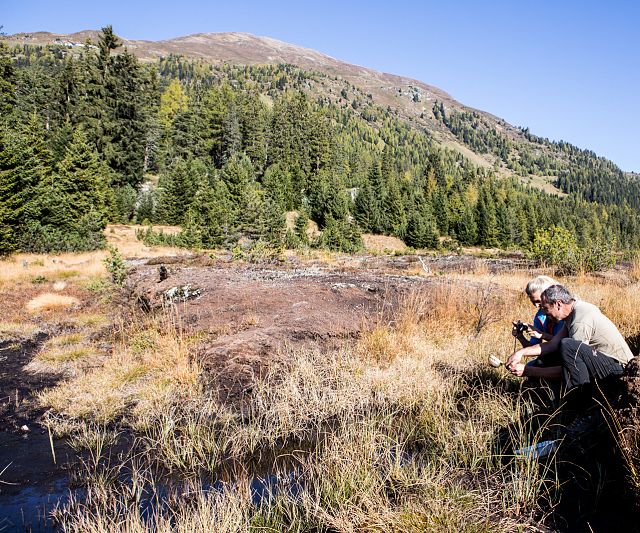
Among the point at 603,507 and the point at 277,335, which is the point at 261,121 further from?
the point at 603,507

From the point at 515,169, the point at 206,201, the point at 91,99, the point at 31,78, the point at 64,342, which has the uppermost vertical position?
the point at 515,169

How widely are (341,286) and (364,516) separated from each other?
7.45 metres

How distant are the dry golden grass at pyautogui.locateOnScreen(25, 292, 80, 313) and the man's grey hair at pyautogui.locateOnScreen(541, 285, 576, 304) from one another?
453 inches

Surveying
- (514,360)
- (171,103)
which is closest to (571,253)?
(514,360)

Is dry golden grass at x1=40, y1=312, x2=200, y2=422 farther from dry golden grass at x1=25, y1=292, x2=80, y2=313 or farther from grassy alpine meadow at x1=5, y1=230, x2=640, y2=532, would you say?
dry golden grass at x1=25, y1=292, x2=80, y2=313

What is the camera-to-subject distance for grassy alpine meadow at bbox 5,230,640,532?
2.81 metres

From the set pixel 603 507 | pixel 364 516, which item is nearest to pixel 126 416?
pixel 364 516

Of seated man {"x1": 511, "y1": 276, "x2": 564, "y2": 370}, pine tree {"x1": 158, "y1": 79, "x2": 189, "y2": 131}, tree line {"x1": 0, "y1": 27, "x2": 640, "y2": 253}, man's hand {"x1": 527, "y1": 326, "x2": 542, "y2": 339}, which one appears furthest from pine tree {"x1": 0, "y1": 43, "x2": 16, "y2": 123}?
man's hand {"x1": 527, "y1": 326, "x2": 542, "y2": 339}

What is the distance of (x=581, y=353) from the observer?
3.61m

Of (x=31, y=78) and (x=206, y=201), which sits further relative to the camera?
(x=31, y=78)

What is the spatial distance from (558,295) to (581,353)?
658 millimetres

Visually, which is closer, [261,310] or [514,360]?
[514,360]

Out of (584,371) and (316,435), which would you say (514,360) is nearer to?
(584,371)

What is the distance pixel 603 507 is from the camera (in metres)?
2.77
